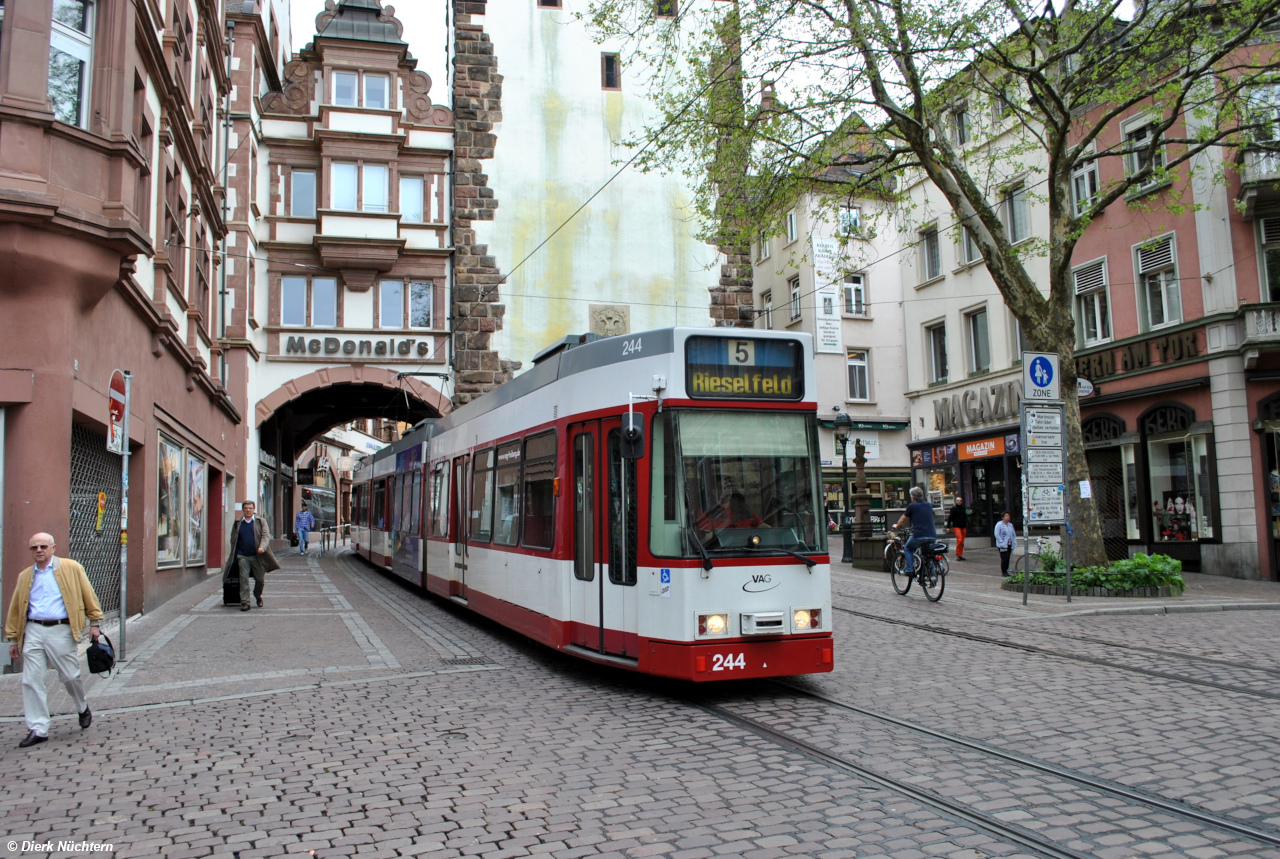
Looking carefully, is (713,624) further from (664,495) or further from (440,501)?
(440,501)

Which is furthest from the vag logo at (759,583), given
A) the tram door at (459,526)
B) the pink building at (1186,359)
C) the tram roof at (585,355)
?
the pink building at (1186,359)

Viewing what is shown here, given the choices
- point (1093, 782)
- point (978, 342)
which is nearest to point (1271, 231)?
point (978, 342)

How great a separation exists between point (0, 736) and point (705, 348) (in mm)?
5702

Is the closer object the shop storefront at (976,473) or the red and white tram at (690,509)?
the red and white tram at (690,509)

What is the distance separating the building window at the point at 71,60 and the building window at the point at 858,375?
3042cm

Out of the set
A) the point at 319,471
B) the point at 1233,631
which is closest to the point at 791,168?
the point at 1233,631

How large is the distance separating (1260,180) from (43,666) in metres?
20.1

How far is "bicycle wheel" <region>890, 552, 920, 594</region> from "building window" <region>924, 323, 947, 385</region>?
1381 centimetres

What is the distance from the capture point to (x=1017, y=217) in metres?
26.2

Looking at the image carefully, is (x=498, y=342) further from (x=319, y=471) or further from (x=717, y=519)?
(x=319, y=471)

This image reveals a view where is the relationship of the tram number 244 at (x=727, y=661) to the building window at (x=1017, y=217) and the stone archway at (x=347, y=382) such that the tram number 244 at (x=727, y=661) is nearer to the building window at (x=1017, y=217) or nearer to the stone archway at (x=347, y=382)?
the building window at (x=1017, y=217)

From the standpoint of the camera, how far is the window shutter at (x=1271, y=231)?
18.9 m

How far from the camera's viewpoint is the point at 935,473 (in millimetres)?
29562

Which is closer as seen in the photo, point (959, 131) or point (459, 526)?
point (459, 526)
